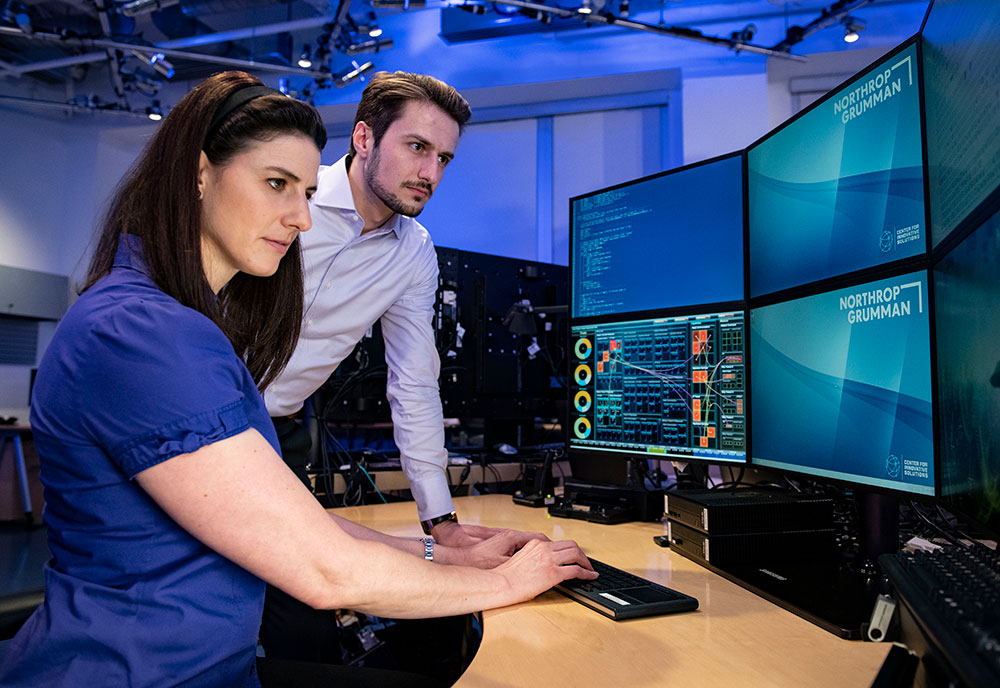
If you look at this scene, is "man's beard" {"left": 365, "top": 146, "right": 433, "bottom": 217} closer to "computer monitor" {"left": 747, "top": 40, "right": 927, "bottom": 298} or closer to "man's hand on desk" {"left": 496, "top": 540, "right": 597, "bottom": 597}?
"computer monitor" {"left": 747, "top": 40, "right": 927, "bottom": 298}

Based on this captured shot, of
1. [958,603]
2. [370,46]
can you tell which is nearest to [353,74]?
[370,46]

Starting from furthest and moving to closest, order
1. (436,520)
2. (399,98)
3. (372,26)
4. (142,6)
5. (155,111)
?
(155,111) < (372,26) < (142,6) < (399,98) < (436,520)

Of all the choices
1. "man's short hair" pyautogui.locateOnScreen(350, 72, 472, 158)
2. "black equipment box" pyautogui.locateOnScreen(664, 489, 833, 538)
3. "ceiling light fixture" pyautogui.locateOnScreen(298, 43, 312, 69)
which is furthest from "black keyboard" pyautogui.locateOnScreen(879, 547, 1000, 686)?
"ceiling light fixture" pyautogui.locateOnScreen(298, 43, 312, 69)

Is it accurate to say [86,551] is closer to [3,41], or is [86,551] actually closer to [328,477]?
[328,477]

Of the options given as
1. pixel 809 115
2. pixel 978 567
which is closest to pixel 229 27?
pixel 809 115

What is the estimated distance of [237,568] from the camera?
0.77 meters

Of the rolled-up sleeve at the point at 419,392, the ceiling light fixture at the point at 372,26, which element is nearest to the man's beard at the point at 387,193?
the rolled-up sleeve at the point at 419,392

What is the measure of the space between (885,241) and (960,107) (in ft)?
0.89

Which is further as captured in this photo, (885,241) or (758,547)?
(758,547)

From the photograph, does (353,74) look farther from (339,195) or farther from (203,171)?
(203,171)

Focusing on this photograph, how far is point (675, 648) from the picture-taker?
86cm

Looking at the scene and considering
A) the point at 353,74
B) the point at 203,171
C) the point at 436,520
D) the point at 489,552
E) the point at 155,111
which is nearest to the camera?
the point at 203,171

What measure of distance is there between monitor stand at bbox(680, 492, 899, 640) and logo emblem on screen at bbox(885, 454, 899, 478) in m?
0.08

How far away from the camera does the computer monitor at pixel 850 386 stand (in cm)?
100
